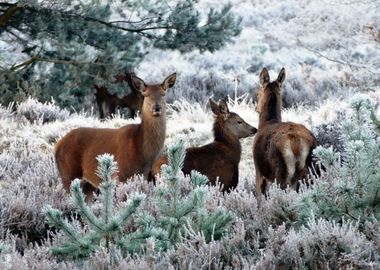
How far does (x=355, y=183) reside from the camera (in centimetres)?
468

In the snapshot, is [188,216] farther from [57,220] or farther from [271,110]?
[271,110]

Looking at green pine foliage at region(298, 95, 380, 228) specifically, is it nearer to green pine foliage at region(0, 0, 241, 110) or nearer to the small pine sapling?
the small pine sapling

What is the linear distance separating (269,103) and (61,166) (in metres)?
2.72

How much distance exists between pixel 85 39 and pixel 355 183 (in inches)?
389

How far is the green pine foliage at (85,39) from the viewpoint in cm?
1313

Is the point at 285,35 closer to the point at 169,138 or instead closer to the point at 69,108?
the point at 69,108

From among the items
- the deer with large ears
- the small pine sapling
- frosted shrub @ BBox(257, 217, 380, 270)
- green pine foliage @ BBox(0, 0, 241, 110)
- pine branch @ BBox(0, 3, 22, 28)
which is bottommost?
green pine foliage @ BBox(0, 0, 241, 110)

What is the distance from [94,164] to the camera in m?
8.75

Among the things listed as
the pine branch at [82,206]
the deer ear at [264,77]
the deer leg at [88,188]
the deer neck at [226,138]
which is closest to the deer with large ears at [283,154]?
the deer neck at [226,138]

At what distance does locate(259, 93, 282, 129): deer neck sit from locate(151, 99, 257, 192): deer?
0.67 feet

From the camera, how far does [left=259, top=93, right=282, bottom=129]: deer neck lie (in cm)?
942

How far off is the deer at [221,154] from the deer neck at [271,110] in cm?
20

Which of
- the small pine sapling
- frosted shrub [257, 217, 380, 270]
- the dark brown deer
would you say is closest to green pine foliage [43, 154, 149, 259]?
the small pine sapling

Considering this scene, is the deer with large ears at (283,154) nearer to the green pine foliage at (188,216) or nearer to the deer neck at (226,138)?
the deer neck at (226,138)
